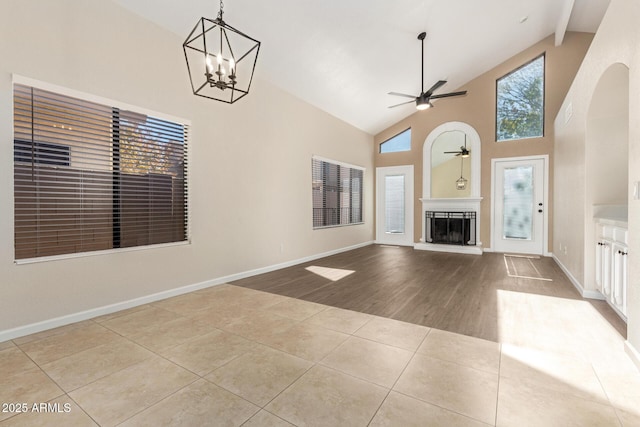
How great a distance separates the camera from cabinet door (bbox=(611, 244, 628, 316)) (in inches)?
98.3

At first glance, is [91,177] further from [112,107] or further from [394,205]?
[394,205]

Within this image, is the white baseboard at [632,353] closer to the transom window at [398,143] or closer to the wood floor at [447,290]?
the wood floor at [447,290]

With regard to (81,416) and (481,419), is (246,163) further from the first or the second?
(481,419)

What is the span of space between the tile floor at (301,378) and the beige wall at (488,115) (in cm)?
515

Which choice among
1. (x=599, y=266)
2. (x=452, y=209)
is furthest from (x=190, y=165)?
(x=452, y=209)

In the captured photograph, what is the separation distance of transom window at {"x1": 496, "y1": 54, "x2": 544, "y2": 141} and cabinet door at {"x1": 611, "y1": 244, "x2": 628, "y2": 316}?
457 cm

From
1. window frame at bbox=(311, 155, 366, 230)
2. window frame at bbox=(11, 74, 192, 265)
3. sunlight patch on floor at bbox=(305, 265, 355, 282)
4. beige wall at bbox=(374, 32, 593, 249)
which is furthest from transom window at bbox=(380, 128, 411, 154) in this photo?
window frame at bbox=(11, 74, 192, 265)

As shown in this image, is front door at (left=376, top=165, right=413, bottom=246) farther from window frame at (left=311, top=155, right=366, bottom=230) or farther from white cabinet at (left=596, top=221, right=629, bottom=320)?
white cabinet at (left=596, top=221, right=629, bottom=320)

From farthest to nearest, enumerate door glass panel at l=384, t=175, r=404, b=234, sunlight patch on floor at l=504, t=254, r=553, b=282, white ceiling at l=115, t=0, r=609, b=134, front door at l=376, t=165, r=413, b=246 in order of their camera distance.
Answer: door glass panel at l=384, t=175, r=404, b=234 < front door at l=376, t=165, r=413, b=246 < sunlight patch on floor at l=504, t=254, r=553, b=282 < white ceiling at l=115, t=0, r=609, b=134

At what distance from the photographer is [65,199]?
269 cm

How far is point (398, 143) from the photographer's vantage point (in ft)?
25.7

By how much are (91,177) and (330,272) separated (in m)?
3.36

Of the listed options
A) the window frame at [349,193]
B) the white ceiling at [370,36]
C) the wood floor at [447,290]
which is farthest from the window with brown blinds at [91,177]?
the window frame at [349,193]

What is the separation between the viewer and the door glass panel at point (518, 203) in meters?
6.29
